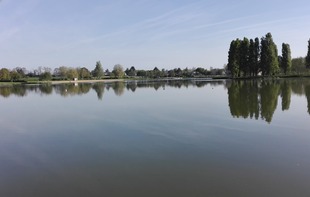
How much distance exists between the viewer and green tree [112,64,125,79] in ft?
452

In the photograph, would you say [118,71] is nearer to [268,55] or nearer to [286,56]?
[286,56]

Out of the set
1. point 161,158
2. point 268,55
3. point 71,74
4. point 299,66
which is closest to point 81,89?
point 268,55

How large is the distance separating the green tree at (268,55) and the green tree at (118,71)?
270ft

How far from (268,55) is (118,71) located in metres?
84.3

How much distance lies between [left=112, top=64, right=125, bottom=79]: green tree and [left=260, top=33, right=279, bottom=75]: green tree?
8230 cm

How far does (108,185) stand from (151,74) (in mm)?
149689

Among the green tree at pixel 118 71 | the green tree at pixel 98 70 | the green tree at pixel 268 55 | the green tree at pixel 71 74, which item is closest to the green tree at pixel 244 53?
the green tree at pixel 268 55

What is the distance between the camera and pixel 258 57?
6644 cm

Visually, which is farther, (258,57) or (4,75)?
(4,75)

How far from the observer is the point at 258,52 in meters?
66.4

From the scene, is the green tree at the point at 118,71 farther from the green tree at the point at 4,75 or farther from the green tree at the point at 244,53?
the green tree at the point at 244,53

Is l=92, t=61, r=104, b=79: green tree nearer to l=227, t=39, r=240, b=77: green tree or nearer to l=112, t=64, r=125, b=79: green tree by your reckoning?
l=112, t=64, r=125, b=79: green tree

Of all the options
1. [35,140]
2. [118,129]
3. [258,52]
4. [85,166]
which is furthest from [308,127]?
[258,52]

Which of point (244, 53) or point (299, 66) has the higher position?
point (244, 53)
